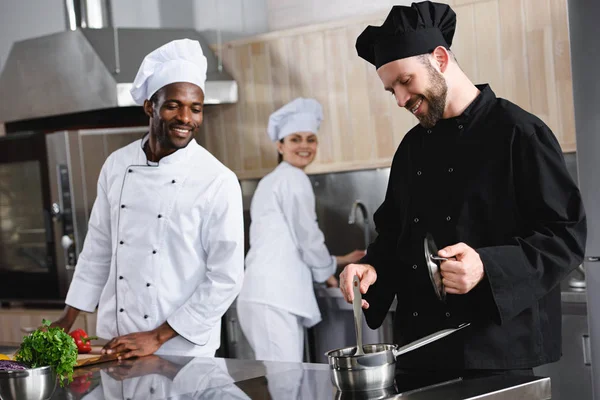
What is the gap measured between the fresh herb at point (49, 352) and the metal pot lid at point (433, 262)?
762 millimetres

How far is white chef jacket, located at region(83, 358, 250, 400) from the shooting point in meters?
1.83

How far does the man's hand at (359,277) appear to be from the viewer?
189 centimetres

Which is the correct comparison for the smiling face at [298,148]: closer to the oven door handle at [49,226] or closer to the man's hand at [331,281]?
the man's hand at [331,281]

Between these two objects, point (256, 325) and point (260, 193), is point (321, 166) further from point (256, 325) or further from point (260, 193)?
point (256, 325)

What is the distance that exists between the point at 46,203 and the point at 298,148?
1359mm

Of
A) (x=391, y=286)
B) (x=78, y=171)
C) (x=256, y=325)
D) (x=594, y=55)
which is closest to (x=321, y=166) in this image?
(x=256, y=325)

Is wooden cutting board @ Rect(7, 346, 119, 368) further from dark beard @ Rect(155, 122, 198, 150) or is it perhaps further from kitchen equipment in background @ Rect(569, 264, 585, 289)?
kitchen equipment in background @ Rect(569, 264, 585, 289)

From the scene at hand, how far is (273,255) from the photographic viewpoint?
417cm

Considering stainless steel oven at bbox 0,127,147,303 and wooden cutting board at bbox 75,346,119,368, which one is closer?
wooden cutting board at bbox 75,346,119,368

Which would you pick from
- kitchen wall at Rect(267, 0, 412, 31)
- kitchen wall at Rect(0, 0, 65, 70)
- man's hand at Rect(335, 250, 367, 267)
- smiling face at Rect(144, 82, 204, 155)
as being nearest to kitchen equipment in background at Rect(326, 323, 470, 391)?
smiling face at Rect(144, 82, 204, 155)

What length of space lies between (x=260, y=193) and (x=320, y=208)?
581 millimetres

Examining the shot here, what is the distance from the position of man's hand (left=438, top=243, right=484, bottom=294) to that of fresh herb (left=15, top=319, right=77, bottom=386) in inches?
30.8

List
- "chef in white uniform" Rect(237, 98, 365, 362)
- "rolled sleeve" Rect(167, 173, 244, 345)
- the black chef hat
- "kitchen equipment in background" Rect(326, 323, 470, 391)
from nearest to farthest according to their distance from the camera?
"kitchen equipment in background" Rect(326, 323, 470, 391) < the black chef hat < "rolled sleeve" Rect(167, 173, 244, 345) < "chef in white uniform" Rect(237, 98, 365, 362)

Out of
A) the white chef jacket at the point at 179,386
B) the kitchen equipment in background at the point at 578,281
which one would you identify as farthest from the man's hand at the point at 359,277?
the kitchen equipment in background at the point at 578,281
